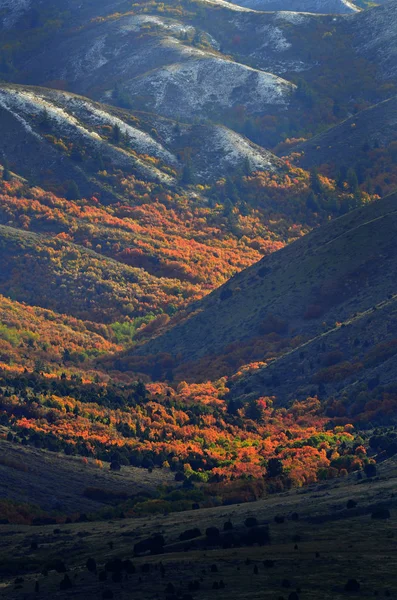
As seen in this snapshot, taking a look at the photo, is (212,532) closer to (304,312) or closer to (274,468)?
(274,468)

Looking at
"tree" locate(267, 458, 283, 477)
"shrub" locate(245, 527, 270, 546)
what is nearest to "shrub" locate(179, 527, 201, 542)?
"shrub" locate(245, 527, 270, 546)

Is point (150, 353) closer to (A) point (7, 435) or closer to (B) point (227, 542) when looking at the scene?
(A) point (7, 435)

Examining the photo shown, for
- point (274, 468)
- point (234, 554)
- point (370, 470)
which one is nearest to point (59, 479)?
Result: point (274, 468)

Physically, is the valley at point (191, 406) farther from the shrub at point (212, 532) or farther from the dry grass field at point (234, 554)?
the shrub at point (212, 532)

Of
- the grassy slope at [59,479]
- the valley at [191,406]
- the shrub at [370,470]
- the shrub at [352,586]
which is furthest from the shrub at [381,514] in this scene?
the grassy slope at [59,479]

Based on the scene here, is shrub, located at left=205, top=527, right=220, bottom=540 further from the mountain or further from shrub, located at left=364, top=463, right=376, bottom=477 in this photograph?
the mountain

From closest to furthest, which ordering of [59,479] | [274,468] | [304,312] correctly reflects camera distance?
[59,479] → [274,468] → [304,312]

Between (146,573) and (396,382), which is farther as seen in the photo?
(396,382)

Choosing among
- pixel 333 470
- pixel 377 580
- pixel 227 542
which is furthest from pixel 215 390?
pixel 377 580
